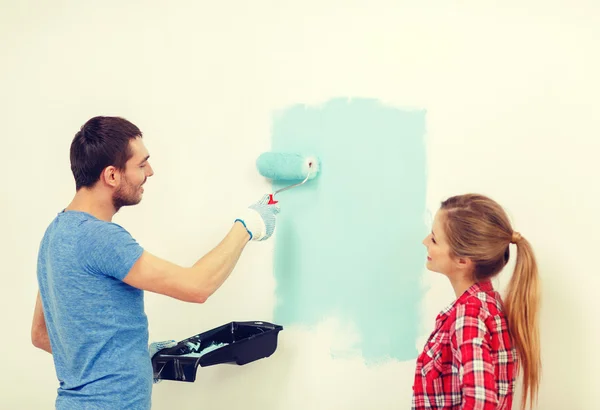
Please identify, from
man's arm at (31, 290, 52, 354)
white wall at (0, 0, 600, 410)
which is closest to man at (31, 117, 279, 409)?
man's arm at (31, 290, 52, 354)

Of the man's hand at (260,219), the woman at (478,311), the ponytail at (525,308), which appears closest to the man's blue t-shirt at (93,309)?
the man's hand at (260,219)

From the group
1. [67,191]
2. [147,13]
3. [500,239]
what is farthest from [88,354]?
[147,13]

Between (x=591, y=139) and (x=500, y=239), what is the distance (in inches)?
15.8

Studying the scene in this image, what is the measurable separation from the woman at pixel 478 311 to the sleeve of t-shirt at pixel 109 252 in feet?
2.06

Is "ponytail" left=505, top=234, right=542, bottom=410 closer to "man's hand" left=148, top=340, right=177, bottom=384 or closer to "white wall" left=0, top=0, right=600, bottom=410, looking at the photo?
"white wall" left=0, top=0, right=600, bottom=410

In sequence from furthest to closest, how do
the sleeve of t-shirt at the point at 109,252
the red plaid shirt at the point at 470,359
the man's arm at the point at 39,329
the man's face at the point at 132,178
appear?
the man's arm at the point at 39,329
the man's face at the point at 132,178
the sleeve of t-shirt at the point at 109,252
the red plaid shirt at the point at 470,359

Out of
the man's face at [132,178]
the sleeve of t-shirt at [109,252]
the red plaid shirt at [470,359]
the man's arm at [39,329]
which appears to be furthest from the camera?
the man's arm at [39,329]

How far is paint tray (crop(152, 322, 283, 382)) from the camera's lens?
1460mm

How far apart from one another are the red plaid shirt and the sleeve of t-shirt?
63cm

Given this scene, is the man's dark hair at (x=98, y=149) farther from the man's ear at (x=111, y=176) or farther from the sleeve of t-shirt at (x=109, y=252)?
the sleeve of t-shirt at (x=109, y=252)

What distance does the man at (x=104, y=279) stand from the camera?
1.24m

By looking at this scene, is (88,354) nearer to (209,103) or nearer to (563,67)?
(209,103)

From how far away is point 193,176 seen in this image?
1.72m

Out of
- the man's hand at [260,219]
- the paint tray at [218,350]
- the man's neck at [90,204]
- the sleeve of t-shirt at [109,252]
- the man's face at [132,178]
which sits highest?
the man's face at [132,178]
